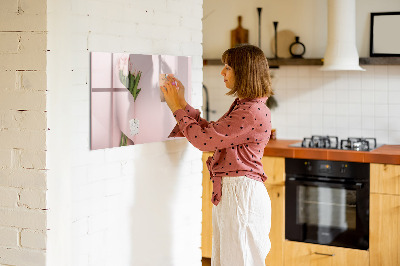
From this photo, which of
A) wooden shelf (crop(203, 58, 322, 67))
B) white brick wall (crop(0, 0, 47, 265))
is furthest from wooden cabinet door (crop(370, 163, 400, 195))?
white brick wall (crop(0, 0, 47, 265))

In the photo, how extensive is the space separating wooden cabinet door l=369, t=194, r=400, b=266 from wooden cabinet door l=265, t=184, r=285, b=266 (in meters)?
0.65

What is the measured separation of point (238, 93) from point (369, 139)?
227 centimetres

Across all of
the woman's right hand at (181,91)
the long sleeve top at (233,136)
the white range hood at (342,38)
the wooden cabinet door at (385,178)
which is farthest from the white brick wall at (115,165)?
the white range hood at (342,38)

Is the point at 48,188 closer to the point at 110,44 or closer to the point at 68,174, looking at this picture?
the point at 68,174

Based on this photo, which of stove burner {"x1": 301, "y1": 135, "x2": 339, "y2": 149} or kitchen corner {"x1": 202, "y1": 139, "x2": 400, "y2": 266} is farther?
stove burner {"x1": 301, "y1": 135, "x2": 339, "y2": 149}

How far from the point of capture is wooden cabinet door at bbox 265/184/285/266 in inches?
179

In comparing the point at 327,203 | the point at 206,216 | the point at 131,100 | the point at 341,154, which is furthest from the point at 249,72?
the point at 206,216

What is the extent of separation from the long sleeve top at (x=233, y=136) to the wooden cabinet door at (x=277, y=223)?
63.0 inches

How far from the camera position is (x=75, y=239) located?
2525mm

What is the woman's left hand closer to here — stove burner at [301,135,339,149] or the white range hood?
stove burner at [301,135,339,149]

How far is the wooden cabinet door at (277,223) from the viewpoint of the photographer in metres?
4.54

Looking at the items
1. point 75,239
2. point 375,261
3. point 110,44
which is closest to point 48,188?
point 75,239

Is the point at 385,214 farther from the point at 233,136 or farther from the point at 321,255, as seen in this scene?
the point at 233,136

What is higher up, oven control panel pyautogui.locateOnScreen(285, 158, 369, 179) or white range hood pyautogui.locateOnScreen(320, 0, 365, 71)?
white range hood pyautogui.locateOnScreen(320, 0, 365, 71)
